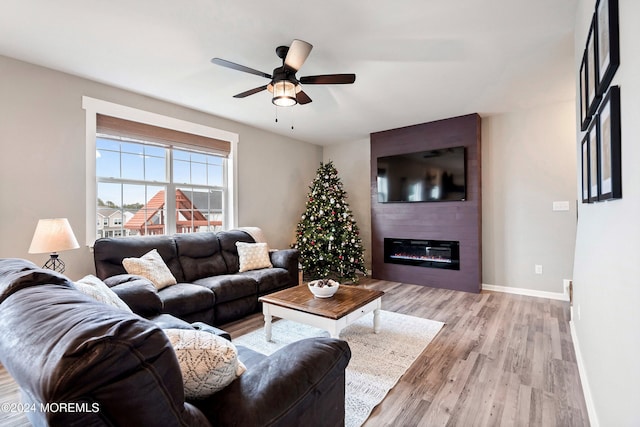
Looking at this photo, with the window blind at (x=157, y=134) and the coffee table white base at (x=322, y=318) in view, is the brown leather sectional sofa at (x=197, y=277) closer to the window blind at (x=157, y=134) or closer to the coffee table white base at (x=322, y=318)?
the coffee table white base at (x=322, y=318)

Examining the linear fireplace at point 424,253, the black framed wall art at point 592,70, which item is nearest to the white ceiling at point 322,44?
the black framed wall art at point 592,70

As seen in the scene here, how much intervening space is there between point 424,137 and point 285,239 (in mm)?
3049

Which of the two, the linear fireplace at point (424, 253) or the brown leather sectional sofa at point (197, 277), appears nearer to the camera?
the brown leather sectional sofa at point (197, 277)

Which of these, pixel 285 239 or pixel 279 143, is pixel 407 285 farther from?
pixel 279 143

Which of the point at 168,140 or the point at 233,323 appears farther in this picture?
the point at 168,140

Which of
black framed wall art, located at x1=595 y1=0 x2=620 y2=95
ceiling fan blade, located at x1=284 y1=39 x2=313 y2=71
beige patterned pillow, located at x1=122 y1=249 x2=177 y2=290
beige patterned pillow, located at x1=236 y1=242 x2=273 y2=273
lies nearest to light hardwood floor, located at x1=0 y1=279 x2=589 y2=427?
beige patterned pillow, located at x1=236 y1=242 x2=273 y2=273

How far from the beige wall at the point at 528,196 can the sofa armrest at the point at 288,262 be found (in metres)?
2.95

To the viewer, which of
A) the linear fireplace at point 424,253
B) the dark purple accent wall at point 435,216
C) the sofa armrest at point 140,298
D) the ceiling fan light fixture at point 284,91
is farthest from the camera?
the linear fireplace at point 424,253

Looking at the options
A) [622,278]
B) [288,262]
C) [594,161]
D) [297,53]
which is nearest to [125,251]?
[288,262]

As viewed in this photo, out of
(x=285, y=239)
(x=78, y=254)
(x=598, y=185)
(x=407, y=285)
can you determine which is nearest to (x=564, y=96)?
(x=598, y=185)

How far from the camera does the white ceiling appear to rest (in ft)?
7.13

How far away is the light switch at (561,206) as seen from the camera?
4.02 metres

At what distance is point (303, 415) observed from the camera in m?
1.08

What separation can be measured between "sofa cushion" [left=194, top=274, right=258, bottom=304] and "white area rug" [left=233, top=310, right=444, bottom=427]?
1.52ft
